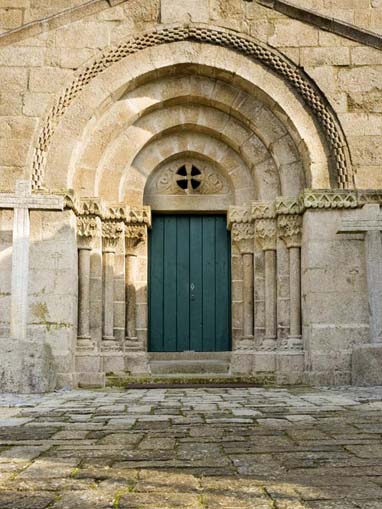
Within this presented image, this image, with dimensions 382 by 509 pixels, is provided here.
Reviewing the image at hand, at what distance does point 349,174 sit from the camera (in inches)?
331

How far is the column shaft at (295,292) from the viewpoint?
8680 millimetres

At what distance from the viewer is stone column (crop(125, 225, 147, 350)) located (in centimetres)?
916

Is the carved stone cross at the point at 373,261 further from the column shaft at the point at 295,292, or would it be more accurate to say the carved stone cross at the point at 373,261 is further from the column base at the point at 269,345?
the column base at the point at 269,345

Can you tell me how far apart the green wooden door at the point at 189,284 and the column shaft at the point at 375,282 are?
88.3 inches

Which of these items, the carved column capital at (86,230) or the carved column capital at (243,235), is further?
the carved column capital at (243,235)

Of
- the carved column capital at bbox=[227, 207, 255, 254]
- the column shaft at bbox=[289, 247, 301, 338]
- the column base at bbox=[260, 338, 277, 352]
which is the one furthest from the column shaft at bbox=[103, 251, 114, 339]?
the column shaft at bbox=[289, 247, 301, 338]

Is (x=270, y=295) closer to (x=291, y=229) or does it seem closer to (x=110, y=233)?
(x=291, y=229)

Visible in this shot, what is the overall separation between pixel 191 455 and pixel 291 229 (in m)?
5.63

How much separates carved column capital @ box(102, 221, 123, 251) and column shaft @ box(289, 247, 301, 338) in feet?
8.15

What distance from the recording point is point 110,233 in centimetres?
898

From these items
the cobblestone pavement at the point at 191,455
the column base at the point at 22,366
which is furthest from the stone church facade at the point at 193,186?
the cobblestone pavement at the point at 191,455

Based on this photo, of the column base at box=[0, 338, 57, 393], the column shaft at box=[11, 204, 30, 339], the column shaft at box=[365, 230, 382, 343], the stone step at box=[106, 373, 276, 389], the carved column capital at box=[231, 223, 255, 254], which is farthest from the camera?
the carved column capital at box=[231, 223, 255, 254]

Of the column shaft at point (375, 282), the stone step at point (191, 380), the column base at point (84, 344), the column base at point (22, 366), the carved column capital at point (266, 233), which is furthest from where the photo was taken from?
the carved column capital at point (266, 233)

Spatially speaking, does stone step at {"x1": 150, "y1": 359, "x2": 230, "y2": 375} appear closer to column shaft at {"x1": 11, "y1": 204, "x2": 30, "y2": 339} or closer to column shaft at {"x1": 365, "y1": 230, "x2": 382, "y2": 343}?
column shaft at {"x1": 11, "y1": 204, "x2": 30, "y2": 339}
